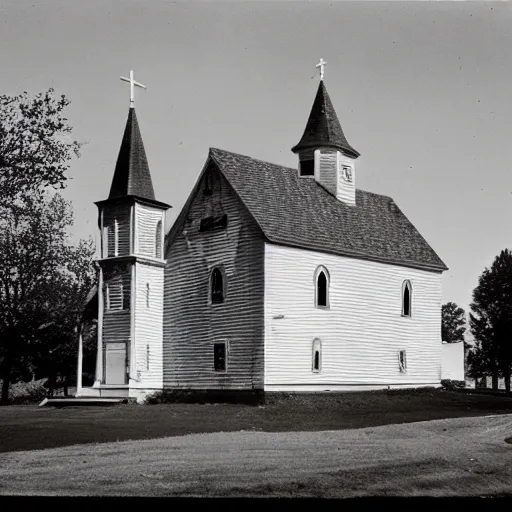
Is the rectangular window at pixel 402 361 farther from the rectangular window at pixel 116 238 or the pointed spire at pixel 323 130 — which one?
the rectangular window at pixel 116 238

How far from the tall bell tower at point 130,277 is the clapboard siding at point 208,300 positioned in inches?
35.2

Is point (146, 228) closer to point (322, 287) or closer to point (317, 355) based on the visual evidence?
point (322, 287)

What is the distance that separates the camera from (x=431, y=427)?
88.3ft

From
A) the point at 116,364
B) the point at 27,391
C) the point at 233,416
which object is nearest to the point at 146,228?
the point at 116,364

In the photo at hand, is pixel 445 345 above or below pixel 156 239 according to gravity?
below

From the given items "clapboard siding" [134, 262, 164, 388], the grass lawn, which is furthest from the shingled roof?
the grass lawn

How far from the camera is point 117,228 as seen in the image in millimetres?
40656

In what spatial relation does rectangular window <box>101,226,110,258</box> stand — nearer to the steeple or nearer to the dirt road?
the steeple

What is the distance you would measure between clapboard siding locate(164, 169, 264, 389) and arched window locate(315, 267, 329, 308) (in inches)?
135

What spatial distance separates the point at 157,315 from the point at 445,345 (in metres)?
26.7

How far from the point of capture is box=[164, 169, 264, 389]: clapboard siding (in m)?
38.2

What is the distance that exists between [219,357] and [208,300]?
2.54m
